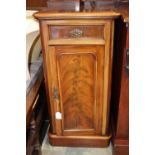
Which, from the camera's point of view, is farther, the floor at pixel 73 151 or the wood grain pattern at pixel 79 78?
the floor at pixel 73 151

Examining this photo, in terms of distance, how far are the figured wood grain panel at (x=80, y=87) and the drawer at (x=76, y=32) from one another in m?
0.07

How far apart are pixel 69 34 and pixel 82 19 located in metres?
0.11

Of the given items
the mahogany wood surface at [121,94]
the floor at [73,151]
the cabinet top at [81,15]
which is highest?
the cabinet top at [81,15]

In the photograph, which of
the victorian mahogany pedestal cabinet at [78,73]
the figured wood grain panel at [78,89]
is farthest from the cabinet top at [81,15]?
the figured wood grain panel at [78,89]

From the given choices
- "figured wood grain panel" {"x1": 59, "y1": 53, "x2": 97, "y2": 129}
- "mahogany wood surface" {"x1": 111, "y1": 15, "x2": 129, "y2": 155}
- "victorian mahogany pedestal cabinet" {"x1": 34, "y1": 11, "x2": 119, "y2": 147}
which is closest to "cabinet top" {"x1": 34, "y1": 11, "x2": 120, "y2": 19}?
"victorian mahogany pedestal cabinet" {"x1": 34, "y1": 11, "x2": 119, "y2": 147}

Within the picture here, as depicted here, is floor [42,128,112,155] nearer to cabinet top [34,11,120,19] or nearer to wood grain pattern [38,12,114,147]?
wood grain pattern [38,12,114,147]

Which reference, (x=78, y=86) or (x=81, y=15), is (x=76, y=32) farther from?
(x=78, y=86)

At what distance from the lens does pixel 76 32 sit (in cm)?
120

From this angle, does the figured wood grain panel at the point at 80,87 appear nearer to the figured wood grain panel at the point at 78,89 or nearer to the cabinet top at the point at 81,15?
the figured wood grain panel at the point at 78,89

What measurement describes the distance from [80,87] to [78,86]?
1 cm

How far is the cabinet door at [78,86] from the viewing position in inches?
50.0
